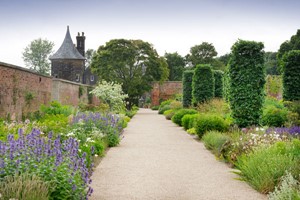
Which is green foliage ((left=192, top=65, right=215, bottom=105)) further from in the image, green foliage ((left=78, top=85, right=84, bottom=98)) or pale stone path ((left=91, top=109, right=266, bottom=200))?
pale stone path ((left=91, top=109, right=266, bottom=200))

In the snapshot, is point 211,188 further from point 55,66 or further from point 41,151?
point 55,66

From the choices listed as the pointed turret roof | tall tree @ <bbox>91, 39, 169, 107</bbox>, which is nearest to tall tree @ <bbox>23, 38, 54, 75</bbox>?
the pointed turret roof

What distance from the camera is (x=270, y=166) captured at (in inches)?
251

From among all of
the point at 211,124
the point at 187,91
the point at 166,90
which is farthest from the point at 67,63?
the point at 211,124

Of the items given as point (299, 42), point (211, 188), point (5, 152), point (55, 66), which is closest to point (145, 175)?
point (211, 188)

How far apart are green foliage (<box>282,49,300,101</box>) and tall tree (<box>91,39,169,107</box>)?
22.1 meters

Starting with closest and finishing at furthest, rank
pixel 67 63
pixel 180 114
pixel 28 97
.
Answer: pixel 28 97, pixel 180 114, pixel 67 63

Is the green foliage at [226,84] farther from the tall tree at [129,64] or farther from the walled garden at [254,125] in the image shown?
the tall tree at [129,64]

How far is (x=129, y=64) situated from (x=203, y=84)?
53.9 feet

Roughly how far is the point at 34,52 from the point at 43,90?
52487mm

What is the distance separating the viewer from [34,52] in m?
68.1

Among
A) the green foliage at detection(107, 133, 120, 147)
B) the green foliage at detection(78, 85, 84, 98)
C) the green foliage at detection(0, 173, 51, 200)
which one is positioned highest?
the green foliage at detection(78, 85, 84, 98)

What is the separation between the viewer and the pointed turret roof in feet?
176

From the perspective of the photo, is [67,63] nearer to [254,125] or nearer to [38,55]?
[38,55]
